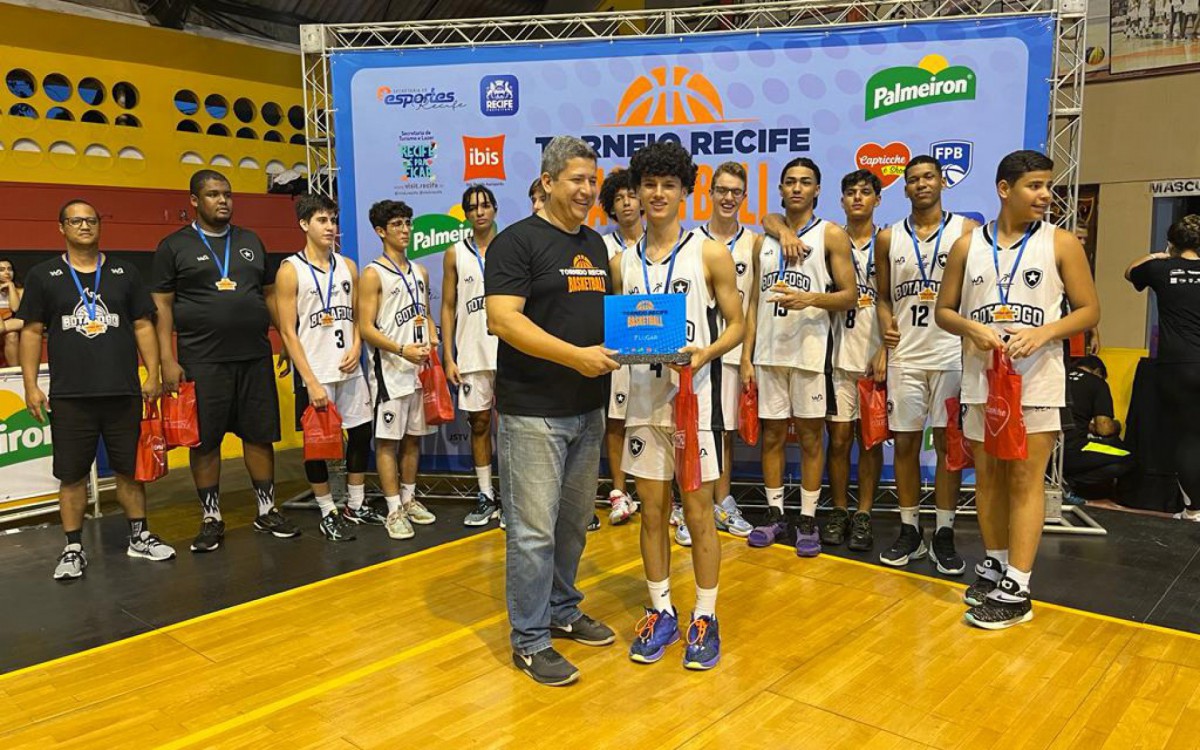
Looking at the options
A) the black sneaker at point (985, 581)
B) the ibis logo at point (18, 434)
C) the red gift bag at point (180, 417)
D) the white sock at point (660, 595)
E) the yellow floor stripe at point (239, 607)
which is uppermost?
the red gift bag at point (180, 417)

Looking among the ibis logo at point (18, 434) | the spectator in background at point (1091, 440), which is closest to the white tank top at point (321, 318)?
→ the ibis logo at point (18, 434)

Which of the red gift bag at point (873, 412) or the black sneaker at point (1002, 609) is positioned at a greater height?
the red gift bag at point (873, 412)

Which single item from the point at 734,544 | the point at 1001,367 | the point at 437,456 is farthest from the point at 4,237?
the point at 1001,367

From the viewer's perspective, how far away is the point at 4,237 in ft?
28.0

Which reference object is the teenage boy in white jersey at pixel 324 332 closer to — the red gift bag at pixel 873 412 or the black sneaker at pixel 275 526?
the black sneaker at pixel 275 526

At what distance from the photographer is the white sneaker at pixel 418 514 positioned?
5.43 m

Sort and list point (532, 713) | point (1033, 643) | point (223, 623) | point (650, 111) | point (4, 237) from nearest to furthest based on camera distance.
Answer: point (532, 713)
point (1033, 643)
point (223, 623)
point (650, 111)
point (4, 237)

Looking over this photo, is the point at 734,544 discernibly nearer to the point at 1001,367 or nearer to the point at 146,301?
A: the point at 1001,367

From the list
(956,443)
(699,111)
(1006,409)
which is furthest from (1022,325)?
(699,111)

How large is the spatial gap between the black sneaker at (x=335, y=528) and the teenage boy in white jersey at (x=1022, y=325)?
3519 millimetres

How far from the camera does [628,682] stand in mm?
3166

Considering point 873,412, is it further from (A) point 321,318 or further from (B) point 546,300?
(A) point 321,318

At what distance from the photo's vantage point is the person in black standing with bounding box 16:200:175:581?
4.47 m

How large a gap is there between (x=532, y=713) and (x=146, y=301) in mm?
3387
